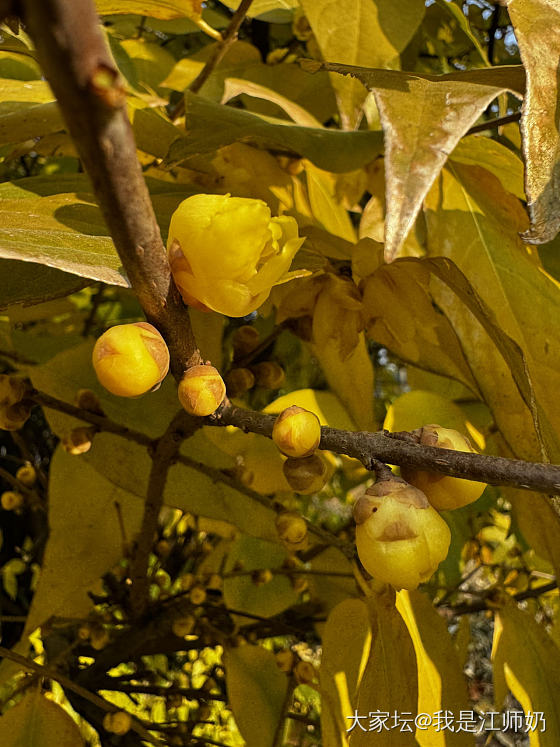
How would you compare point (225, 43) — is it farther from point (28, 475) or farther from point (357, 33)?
point (28, 475)

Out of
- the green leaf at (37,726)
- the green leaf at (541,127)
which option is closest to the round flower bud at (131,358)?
the green leaf at (541,127)

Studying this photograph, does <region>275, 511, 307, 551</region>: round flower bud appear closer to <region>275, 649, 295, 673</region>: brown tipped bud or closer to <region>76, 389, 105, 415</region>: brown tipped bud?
<region>76, 389, 105, 415</region>: brown tipped bud

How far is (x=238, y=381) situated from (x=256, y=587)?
317 mm

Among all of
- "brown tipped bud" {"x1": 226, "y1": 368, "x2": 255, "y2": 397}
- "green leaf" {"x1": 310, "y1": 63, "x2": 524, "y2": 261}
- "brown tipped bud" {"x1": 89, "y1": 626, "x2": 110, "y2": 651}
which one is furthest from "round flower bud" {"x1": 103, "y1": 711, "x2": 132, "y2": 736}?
"green leaf" {"x1": 310, "y1": 63, "x2": 524, "y2": 261}

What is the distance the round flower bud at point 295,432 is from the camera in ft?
0.86

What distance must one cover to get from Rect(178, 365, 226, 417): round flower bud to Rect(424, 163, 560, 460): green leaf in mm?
150

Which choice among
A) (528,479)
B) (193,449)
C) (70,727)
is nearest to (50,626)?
(70,727)

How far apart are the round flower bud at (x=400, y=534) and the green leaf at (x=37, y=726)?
36cm

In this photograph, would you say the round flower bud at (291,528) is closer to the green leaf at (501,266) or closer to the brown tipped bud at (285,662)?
the green leaf at (501,266)

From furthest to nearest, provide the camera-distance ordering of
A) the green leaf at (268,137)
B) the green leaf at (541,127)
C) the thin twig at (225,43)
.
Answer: the thin twig at (225,43) → the green leaf at (268,137) → the green leaf at (541,127)

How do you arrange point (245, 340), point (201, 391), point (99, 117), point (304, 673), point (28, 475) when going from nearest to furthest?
point (99, 117) → point (201, 391) → point (245, 340) → point (304, 673) → point (28, 475)

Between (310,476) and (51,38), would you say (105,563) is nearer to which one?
(310,476)

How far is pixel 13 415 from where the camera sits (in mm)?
389

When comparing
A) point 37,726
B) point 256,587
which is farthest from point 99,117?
point 256,587
